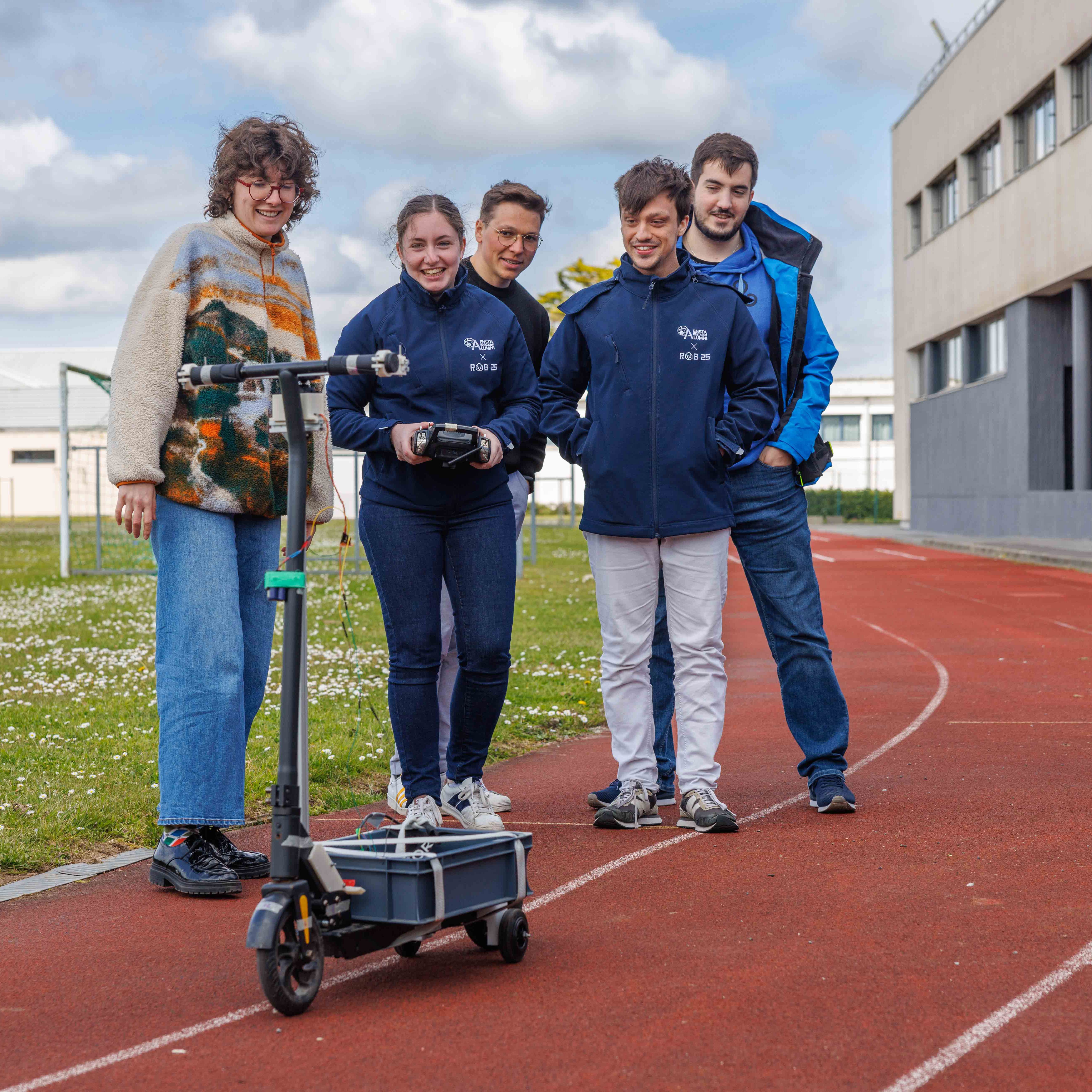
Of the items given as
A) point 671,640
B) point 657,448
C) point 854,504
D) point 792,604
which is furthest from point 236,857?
point 854,504

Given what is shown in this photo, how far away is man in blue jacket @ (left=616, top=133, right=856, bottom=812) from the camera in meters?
5.33

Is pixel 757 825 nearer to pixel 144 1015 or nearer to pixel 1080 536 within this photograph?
pixel 144 1015

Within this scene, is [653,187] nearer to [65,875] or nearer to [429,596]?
[429,596]

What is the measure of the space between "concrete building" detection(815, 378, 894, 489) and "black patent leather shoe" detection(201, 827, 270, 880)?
7760cm

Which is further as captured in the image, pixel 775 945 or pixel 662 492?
pixel 662 492

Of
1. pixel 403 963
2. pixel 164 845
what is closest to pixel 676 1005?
pixel 403 963

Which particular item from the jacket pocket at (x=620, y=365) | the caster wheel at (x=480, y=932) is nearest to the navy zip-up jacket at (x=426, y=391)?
the jacket pocket at (x=620, y=365)

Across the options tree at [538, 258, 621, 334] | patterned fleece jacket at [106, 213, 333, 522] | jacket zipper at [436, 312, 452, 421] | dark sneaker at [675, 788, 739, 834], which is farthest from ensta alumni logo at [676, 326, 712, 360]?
tree at [538, 258, 621, 334]

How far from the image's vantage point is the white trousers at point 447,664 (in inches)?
223

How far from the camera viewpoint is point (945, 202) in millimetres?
41750

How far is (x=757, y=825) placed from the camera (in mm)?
5262

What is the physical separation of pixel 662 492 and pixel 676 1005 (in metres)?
2.21

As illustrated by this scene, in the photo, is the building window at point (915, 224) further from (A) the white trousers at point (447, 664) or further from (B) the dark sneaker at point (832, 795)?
(B) the dark sneaker at point (832, 795)

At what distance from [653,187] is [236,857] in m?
2.79
